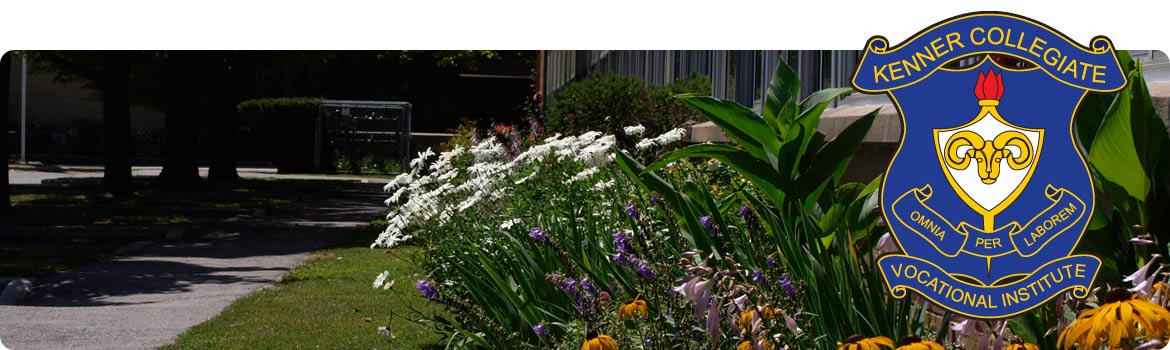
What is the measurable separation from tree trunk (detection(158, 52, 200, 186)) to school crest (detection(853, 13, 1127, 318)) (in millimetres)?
18669

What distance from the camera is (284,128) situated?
28.9 metres

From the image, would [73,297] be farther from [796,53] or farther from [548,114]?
[796,53]

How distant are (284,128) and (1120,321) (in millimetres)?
27453

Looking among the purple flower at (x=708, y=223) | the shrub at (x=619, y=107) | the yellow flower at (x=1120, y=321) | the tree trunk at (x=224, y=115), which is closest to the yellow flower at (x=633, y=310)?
the purple flower at (x=708, y=223)

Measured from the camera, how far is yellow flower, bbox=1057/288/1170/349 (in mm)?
2648

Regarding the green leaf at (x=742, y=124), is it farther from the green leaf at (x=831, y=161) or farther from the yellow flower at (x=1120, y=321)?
the yellow flower at (x=1120, y=321)

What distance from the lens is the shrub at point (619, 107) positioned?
8250 millimetres

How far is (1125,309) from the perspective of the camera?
2.66 metres

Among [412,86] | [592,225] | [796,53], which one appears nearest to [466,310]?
[592,225]

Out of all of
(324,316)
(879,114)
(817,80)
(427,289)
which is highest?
(817,80)

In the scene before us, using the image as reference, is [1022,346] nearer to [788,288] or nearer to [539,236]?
[788,288]

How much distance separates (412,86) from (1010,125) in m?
35.6

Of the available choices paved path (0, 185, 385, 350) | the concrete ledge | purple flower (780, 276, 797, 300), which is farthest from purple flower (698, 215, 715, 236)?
paved path (0, 185, 385, 350)

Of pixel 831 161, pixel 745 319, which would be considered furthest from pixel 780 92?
pixel 745 319
